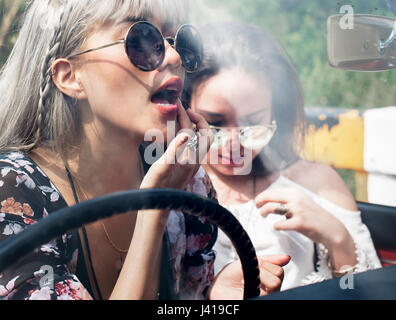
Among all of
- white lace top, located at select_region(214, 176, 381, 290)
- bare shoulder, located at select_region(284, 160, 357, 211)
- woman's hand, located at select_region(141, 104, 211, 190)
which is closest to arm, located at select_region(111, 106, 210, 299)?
woman's hand, located at select_region(141, 104, 211, 190)

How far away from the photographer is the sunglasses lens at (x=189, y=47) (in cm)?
138

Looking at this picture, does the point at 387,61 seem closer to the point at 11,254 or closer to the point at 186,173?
the point at 186,173

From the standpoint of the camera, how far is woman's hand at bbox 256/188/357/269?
1792 millimetres

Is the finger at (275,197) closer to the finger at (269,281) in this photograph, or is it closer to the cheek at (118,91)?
the finger at (269,281)

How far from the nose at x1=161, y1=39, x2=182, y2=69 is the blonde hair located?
9cm

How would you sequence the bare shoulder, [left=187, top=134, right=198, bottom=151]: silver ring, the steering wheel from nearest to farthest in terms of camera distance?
the steering wheel, [left=187, top=134, right=198, bottom=151]: silver ring, the bare shoulder

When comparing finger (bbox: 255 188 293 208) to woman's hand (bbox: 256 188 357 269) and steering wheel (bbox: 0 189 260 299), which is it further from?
steering wheel (bbox: 0 189 260 299)

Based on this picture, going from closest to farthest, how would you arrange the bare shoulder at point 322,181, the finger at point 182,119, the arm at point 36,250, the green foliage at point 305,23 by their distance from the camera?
the arm at point 36,250, the finger at point 182,119, the green foliage at point 305,23, the bare shoulder at point 322,181

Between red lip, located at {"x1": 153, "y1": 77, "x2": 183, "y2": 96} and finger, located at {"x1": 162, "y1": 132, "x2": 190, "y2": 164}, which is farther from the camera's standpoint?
red lip, located at {"x1": 153, "y1": 77, "x2": 183, "y2": 96}

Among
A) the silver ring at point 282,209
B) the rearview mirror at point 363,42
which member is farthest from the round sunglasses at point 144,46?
the silver ring at point 282,209

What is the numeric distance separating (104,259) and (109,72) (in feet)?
1.79

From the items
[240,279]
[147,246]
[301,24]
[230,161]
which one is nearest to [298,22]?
[301,24]

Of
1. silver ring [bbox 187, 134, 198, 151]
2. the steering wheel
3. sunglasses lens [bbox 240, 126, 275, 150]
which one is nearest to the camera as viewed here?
the steering wheel
